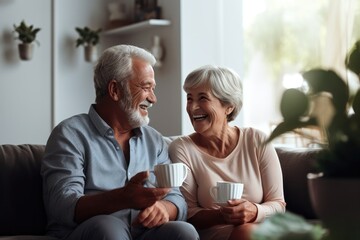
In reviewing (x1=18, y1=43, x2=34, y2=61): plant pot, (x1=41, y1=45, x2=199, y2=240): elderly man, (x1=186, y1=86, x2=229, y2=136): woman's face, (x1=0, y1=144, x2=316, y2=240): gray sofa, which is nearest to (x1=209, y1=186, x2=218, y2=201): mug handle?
(x1=41, y1=45, x2=199, y2=240): elderly man

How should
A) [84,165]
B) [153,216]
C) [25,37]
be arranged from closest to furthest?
[153,216] → [84,165] → [25,37]

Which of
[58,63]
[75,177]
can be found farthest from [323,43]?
[75,177]

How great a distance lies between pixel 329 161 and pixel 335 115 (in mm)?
66

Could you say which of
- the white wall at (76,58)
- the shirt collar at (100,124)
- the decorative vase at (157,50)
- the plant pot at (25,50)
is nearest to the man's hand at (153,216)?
the shirt collar at (100,124)

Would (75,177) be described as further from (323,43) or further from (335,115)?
(323,43)

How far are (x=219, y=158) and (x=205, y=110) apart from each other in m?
0.20

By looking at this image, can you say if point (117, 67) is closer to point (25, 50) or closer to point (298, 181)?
point (298, 181)

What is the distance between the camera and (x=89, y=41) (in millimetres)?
5184

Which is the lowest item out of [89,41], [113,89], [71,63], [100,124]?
[100,124]

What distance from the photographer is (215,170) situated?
2549 millimetres

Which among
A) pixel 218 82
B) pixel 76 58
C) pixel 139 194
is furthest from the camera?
pixel 76 58

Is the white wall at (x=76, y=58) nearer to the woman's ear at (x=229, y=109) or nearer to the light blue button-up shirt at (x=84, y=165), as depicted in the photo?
the woman's ear at (x=229, y=109)

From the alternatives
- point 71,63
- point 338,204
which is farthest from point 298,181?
point 71,63

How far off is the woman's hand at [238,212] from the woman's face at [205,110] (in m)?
0.41
